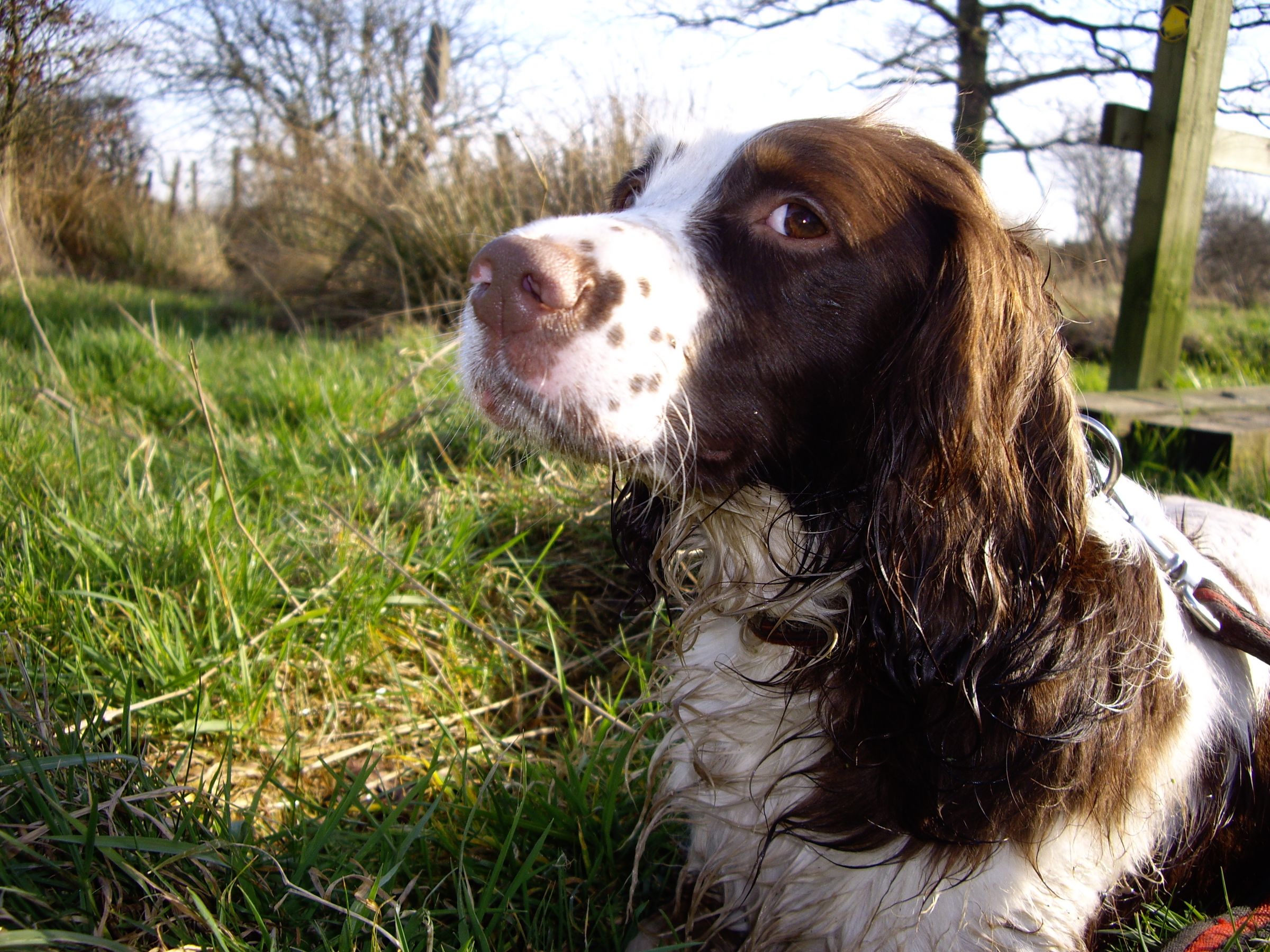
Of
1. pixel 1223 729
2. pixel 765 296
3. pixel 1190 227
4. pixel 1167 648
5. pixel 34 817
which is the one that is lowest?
pixel 34 817

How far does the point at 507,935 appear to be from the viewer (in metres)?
1.48

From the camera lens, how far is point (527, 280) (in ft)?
3.97

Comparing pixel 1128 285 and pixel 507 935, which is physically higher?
pixel 1128 285

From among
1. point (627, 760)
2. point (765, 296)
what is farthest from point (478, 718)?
point (765, 296)

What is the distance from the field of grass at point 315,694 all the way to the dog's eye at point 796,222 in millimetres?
779

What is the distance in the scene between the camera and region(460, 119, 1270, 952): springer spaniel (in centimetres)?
129

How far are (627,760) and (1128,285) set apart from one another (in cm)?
405

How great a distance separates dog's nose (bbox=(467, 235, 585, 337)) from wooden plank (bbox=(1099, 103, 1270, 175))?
410 centimetres

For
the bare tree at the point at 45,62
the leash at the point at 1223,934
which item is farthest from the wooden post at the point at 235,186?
the leash at the point at 1223,934

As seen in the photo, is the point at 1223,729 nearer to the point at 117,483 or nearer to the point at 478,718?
the point at 478,718

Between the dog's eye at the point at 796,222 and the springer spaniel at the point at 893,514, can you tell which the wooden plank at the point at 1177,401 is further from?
the dog's eye at the point at 796,222

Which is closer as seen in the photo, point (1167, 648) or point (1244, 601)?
point (1167, 648)

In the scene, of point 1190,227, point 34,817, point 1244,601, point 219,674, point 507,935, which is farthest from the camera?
point 1190,227

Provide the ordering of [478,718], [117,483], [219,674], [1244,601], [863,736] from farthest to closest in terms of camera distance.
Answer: [117,483] → [478,718] → [219,674] → [1244,601] → [863,736]
